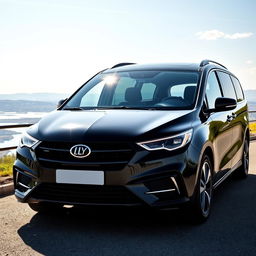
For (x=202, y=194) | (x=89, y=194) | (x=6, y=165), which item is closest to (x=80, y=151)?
(x=89, y=194)

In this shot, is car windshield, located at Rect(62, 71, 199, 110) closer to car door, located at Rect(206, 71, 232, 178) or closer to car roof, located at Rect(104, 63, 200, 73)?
car roof, located at Rect(104, 63, 200, 73)

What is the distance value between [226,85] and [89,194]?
3.43m

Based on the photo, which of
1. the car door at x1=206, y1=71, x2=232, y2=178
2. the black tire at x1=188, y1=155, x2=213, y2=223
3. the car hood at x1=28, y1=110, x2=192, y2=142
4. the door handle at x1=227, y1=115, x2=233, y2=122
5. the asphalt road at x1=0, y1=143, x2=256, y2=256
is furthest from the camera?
the door handle at x1=227, y1=115, x2=233, y2=122

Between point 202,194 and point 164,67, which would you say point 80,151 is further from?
point 164,67

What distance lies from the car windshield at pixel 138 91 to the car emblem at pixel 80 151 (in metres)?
1.20

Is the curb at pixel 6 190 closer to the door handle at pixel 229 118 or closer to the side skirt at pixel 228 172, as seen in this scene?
the side skirt at pixel 228 172

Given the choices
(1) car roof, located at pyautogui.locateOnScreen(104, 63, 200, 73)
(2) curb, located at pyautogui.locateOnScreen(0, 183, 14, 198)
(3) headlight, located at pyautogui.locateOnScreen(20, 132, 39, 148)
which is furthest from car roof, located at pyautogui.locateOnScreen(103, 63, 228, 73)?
(2) curb, located at pyautogui.locateOnScreen(0, 183, 14, 198)

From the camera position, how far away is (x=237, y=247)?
4227mm

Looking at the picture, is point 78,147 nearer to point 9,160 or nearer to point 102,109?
point 102,109

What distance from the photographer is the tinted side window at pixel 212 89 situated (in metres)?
5.78

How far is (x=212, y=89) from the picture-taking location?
606 cm

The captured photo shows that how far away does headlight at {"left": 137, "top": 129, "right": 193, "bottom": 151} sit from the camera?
4.40 m

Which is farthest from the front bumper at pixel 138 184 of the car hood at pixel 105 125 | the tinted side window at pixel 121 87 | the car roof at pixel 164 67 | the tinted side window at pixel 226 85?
the tinted side window at pixel 226 85

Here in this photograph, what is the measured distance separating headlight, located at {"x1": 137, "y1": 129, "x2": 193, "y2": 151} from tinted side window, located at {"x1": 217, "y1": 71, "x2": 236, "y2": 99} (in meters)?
2.34
